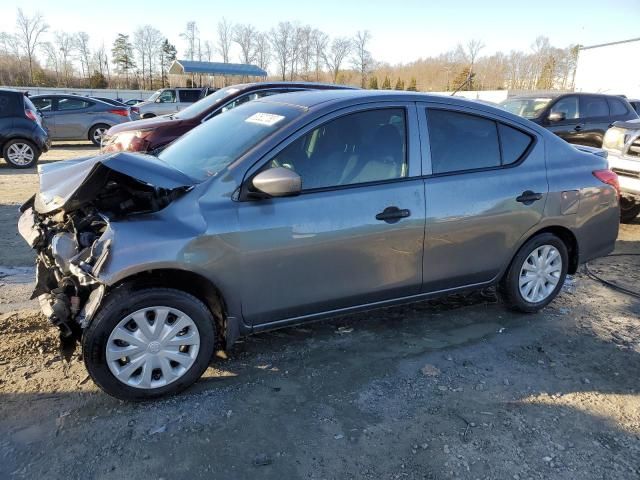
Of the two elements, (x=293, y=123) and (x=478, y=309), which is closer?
(x=293, y=123)

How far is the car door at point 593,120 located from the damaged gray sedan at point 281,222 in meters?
7.27

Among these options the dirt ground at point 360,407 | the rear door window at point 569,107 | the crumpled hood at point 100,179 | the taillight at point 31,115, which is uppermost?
the rear door window at point 569,107

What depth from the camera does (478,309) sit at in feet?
14.5

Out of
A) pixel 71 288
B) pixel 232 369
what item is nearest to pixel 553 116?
pixel 232 369

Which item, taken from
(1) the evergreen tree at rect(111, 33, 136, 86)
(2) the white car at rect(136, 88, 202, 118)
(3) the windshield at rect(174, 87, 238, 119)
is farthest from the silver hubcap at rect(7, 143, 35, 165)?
(1) the evergreen tree at rect(111, 33, 136, 86)

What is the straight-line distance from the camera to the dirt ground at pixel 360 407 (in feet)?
8.32

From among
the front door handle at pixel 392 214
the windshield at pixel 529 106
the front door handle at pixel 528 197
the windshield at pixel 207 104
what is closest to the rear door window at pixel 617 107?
the windshield at pixel 529 106

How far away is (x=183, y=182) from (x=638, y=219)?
7362mm

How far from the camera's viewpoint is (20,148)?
36.8ft

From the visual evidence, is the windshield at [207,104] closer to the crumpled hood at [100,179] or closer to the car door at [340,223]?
the crumpled hood at [100,179]

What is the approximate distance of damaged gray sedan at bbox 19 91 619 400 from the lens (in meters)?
2.86

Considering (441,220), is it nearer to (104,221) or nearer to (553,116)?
(104,221)

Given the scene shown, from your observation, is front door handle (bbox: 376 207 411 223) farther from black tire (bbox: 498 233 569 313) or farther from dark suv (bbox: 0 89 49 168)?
dark suv (bbox: 0 89 49 168)

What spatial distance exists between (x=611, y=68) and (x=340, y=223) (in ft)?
133
